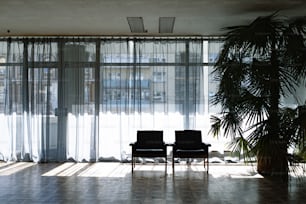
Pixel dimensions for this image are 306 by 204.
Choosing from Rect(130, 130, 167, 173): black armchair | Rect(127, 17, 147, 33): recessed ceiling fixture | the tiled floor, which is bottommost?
the tiled floor

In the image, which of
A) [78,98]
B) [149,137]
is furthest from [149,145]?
[78,98]

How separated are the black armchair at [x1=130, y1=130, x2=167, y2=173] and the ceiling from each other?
2.24m

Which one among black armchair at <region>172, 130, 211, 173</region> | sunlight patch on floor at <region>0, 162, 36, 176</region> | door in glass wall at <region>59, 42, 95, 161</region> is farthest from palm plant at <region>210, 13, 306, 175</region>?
sunlight patch on floor at <region>0, 162, 36, 176</region>

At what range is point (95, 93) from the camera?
8.56 metres

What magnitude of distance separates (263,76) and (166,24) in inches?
87.3

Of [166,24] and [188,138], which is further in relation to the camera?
[188,138]

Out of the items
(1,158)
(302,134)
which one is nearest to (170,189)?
(302,134)

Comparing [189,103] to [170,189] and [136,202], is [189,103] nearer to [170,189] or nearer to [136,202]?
[170,189]

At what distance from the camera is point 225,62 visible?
6.75 metres

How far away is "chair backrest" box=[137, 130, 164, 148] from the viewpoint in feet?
25.8

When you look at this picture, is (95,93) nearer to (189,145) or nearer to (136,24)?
(136,24)

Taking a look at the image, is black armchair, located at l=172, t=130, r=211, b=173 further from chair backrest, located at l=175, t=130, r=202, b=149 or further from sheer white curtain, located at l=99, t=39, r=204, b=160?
sheer white curtain, located at l=99, t=39, r=204, b=160

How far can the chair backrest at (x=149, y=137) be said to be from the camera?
25.8 feet

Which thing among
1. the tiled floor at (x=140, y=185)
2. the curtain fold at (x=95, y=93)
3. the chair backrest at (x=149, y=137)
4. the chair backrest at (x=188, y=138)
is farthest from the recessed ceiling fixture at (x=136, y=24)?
the tiled floor at (x=140, y=185)
